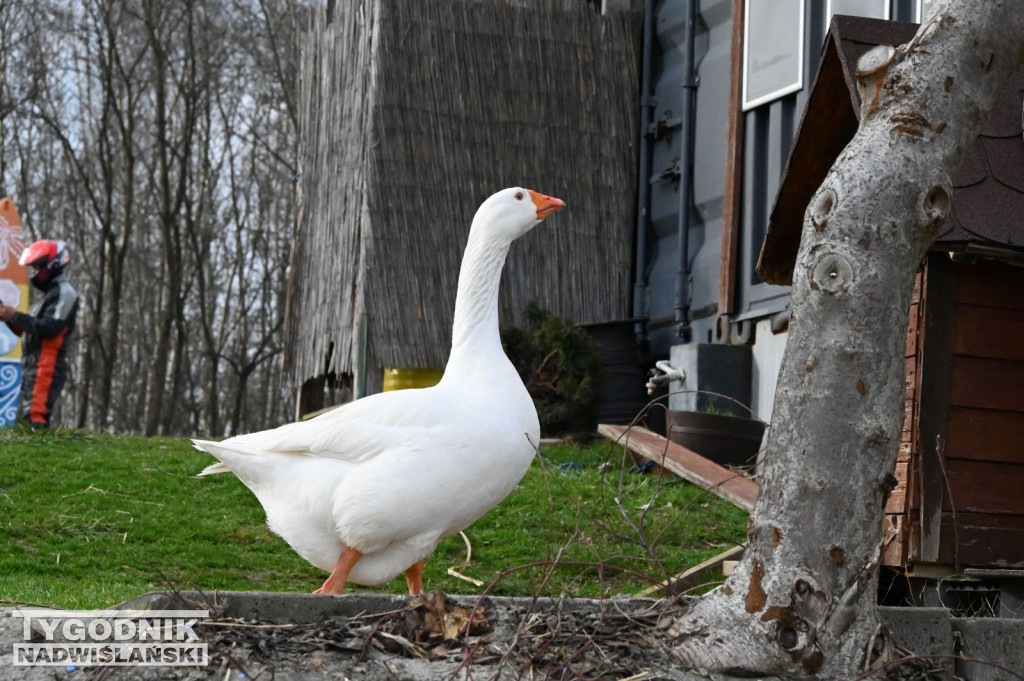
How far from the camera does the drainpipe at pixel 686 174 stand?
1051 cm

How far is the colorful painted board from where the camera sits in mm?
11094

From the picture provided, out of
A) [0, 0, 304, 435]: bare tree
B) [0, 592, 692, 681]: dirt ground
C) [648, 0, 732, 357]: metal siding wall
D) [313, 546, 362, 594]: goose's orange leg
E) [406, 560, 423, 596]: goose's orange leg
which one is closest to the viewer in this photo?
[0, 592, 692, 681]: dirt ground

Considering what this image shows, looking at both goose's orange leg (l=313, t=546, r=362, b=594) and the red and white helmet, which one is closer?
goose's orange leg (l=313, t=546, r=362, b=594)

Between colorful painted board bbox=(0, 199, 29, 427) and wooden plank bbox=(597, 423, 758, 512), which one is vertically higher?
colorful painted board bbox=(0, 199, 29, 427)

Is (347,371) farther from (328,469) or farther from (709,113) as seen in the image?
(328,469)

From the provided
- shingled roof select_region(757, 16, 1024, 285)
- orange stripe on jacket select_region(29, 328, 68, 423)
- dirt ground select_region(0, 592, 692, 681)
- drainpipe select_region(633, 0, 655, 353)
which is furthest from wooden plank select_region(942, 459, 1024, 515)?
orange stripe on jacket select_region(29, 328, 68, 423)

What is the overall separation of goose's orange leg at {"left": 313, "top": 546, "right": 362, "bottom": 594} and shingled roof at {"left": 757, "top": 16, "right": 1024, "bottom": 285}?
2.59 metres

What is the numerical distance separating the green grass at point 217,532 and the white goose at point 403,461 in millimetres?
1217

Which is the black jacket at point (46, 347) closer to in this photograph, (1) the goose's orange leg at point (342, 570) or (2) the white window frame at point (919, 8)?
(1) the goose's orange leg at point (342, 570)

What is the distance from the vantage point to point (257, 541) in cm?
726

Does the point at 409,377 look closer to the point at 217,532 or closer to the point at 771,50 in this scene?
the point at 217,532

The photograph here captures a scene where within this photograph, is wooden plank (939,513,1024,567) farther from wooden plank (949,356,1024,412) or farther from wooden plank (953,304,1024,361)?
wooden plank (953,304,1024,361)

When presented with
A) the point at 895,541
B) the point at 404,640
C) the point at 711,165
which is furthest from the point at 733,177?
the point at 404,640

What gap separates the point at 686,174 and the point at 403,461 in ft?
22.8
